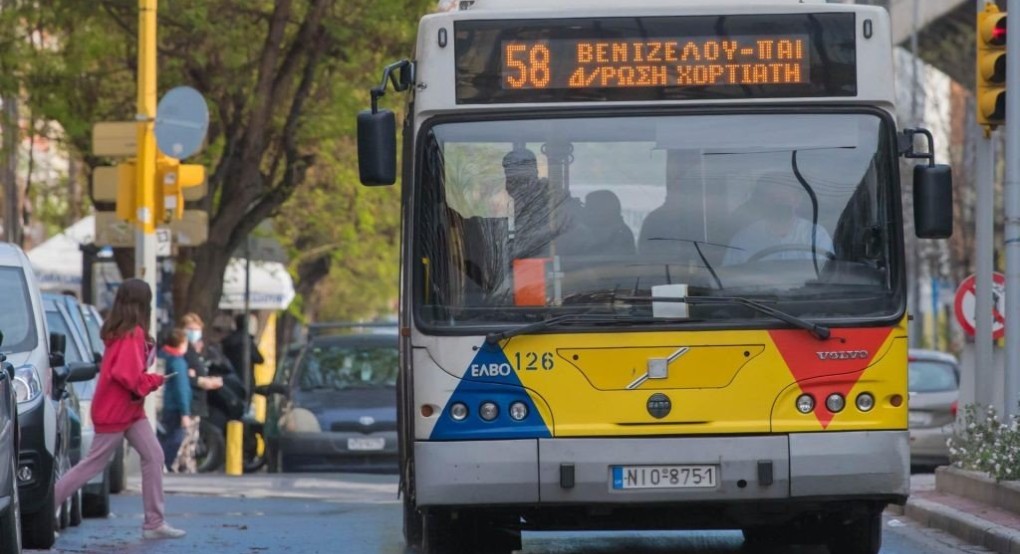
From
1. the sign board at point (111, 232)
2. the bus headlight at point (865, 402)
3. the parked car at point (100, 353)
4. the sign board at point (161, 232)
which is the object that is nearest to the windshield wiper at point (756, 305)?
the bus headlight at point (865, 402)

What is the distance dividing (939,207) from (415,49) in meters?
2.60

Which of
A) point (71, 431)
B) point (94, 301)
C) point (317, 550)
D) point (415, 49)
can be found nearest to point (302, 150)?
point (94, 301)

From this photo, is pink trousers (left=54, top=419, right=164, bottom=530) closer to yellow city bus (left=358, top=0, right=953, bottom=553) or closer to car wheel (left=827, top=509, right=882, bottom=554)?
yellow city bus (left=358, top=0, right=953, bottom=553)

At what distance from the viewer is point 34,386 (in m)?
12.2

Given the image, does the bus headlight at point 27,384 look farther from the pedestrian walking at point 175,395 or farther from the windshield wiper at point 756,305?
the pedestrian walking at point 175,395

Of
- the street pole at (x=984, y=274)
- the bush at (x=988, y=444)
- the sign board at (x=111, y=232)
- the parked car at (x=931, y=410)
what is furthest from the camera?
the parked car at (x=931, y=410)

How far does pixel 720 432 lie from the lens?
10.3m

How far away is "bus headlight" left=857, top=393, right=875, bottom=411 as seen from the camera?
10.3 m

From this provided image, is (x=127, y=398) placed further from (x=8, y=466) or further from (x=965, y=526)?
(x=965, y=526)

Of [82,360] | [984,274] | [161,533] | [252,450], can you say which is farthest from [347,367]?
[161,533]

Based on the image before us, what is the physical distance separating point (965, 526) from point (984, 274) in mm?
3446

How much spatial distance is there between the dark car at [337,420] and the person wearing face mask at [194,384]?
1045mm

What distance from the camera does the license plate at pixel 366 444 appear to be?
850 inches

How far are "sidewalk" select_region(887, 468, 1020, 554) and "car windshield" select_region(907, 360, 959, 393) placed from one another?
6039mm
